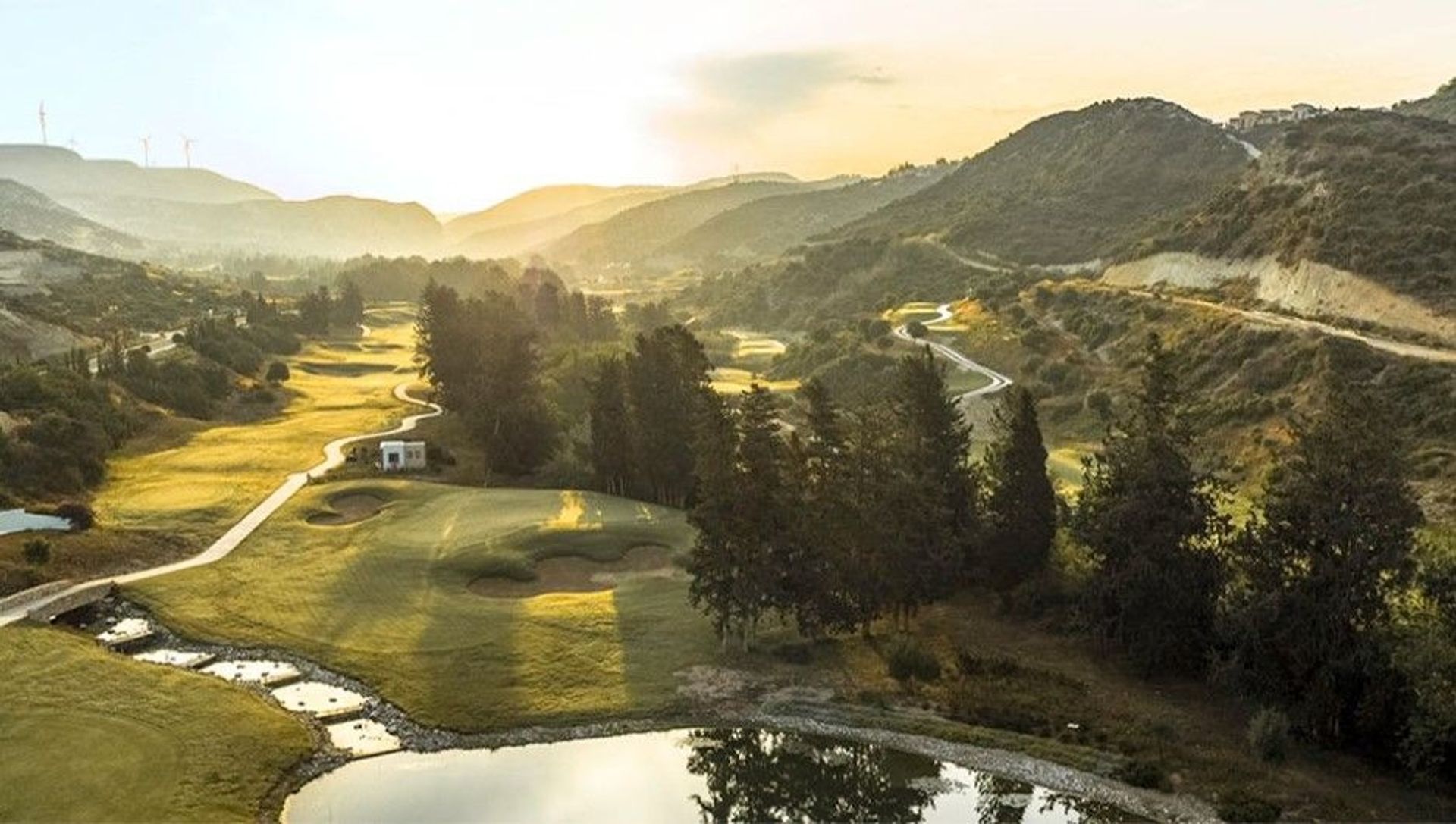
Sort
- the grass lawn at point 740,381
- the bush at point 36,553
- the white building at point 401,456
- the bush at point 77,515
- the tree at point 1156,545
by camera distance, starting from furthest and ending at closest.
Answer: the grass lawn at point 740,381
the white building at point 401,456
the bush at point 77,515
the bush at point 36,553
the tree at point 1156,545

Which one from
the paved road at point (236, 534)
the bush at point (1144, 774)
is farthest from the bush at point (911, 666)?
the paved road at point (236, 534)

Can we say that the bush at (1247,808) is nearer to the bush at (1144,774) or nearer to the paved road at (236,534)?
the bush at (1144,774)

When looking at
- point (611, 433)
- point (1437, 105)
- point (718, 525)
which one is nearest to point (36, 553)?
point (718, 525)

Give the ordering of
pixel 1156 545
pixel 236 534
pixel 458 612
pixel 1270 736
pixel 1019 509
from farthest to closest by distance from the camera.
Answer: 1. pixel 236 534
2. pixel 1019 509
3. pixel 458 612
4. pixel 1156 545
5. pixel 1270 736

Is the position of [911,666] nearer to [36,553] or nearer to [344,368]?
[36,553]

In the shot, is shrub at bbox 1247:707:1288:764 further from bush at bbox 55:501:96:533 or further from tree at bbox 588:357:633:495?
bush at bbox 55:501:96:533

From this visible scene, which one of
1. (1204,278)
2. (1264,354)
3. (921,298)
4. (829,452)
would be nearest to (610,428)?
(829,452)
